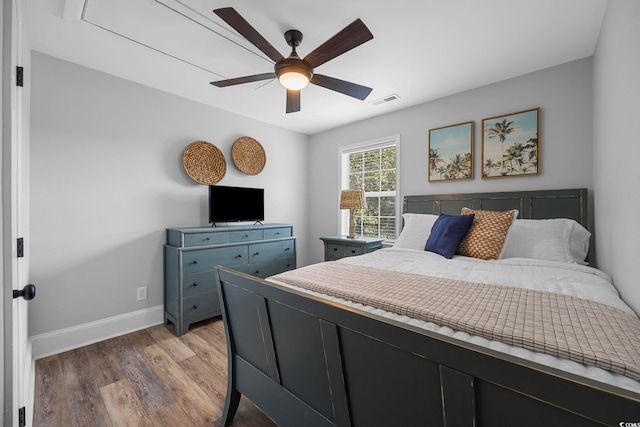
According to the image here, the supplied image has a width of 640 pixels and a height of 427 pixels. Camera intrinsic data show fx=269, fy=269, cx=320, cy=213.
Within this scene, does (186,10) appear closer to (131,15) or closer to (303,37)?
(131,15)

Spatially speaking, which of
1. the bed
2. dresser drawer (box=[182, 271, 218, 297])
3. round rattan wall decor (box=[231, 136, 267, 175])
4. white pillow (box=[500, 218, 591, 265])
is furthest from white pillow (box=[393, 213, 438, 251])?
round rattan wall decor (box=[231, 136, 267, 175])

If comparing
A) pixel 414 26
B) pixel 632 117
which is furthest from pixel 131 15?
pixel 632 117

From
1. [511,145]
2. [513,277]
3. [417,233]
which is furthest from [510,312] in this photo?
[511,145]

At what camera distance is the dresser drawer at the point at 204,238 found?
271cm

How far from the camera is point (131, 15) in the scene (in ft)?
6.00

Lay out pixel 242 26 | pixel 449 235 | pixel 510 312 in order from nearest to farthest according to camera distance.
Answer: pixel 510 312 → pixel 242 26 → pixel 449 235

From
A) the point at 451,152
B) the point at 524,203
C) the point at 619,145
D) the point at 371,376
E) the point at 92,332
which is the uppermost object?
the point at 451,152

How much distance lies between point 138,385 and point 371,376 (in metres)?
1.85

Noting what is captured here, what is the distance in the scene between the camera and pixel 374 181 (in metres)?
3.93

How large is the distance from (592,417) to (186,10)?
8.37ft

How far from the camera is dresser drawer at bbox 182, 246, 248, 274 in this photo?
268 cm

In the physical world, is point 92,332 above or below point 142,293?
below

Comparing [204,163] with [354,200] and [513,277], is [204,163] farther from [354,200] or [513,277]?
[513,277]

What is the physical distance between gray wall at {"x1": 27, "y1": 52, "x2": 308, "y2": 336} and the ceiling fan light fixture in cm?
178
